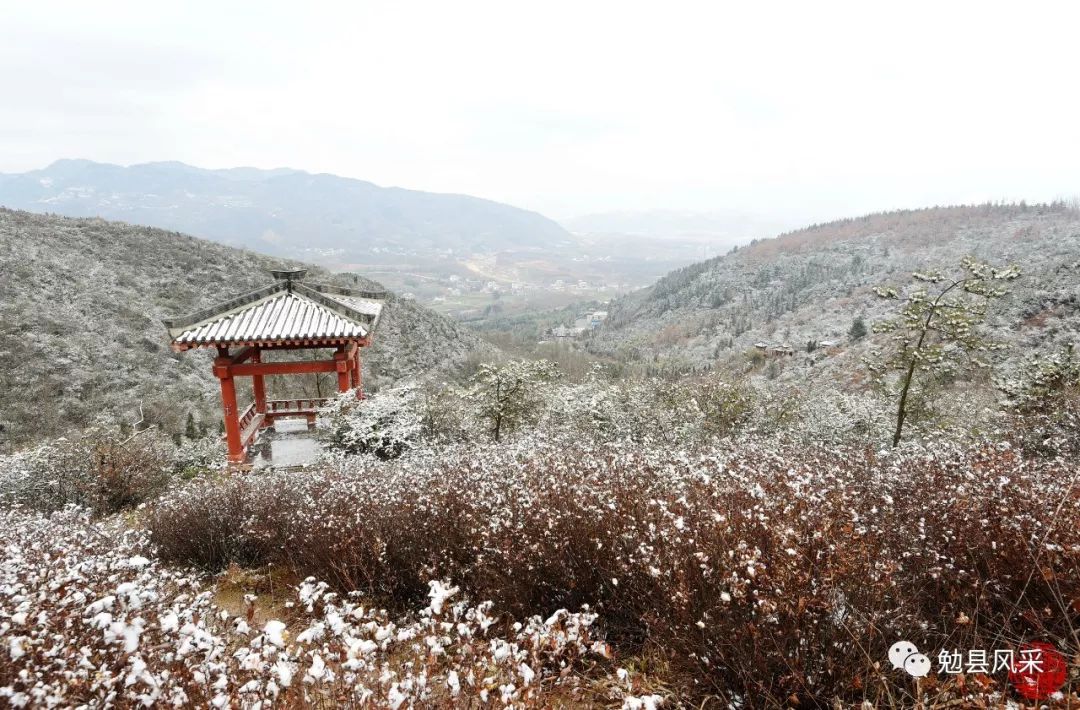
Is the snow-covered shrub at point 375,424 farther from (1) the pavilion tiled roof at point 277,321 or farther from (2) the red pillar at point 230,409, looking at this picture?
(2) the red pillar at point 230,409

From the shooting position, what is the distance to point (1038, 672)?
2.40 metres

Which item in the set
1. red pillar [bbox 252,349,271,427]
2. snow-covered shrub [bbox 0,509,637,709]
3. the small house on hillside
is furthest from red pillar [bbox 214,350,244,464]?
snow-covered shrub [bbox 0,509,637,709]

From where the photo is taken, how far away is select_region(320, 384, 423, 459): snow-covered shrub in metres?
10.6

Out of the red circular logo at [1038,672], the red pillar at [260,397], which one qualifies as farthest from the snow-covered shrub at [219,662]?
the red pillar at [260,397]

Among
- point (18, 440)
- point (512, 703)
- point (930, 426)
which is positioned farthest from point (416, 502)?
point (18, 440)

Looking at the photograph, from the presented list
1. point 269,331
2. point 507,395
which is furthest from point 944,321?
point 269,331

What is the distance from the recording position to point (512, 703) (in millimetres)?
2199

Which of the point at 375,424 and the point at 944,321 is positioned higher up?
the point at 944,321

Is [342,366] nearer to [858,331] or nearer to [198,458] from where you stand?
[198,458]

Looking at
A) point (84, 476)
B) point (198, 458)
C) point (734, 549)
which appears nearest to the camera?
point (734, 549)

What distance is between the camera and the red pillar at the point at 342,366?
11664 millimetres

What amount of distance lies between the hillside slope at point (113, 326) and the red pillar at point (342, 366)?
18.1m

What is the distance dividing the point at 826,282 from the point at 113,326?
102949mm

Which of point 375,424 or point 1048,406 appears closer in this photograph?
point 1048,406
